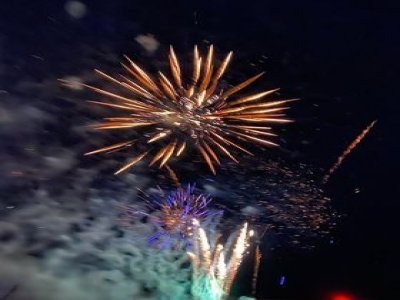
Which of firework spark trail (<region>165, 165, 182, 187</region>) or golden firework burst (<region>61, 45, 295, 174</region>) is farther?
firework spark trail (<region>165, 165, 182, 187</region>)

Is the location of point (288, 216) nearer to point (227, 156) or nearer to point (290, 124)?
point (227, 156)

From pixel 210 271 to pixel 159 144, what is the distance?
5.38m

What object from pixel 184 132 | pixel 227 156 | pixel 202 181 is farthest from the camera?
pixel 202 181

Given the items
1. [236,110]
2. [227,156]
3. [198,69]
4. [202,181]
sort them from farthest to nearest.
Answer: [202,181], [227,156], [236,110], [198,69]

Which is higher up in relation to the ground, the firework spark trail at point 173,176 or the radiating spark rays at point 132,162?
the firework spark trail at point 173,176

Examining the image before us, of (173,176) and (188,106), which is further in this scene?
(173,176)

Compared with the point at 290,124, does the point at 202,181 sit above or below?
below

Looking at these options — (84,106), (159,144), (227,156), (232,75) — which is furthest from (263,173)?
(84,106)

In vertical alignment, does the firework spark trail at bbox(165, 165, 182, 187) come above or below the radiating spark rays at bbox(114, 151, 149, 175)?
above

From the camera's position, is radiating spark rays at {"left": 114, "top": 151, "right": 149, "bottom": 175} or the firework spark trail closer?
radiating spark rays at {"left": 114, "top": 151, "right": 149, "bottom": 175}

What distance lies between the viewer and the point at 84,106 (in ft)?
26.2

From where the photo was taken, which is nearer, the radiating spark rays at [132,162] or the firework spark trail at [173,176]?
the radiating spark rays at [132,162]

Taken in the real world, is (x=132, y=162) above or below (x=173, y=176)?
below

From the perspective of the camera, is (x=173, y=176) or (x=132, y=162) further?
(x=173, y=176)
